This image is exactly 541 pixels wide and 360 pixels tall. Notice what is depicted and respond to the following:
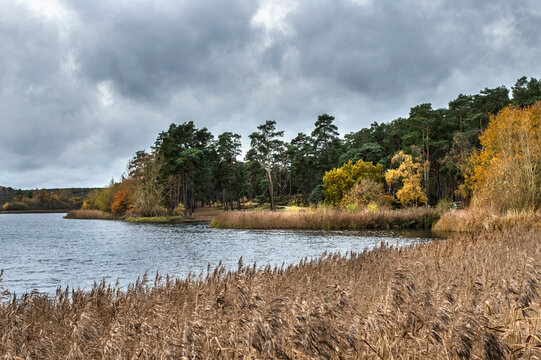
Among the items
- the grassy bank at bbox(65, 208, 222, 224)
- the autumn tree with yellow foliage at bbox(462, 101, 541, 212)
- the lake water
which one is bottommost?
the lake water

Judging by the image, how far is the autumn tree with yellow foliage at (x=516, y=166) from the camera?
23219mm

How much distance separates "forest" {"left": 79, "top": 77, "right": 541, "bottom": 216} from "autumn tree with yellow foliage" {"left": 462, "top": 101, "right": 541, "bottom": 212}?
0.09 meters

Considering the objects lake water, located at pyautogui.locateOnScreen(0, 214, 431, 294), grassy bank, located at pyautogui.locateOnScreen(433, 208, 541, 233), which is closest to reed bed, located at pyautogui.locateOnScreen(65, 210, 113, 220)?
lake water, located at pyautogui.locateOnScreen(0, 214, 431, 294)

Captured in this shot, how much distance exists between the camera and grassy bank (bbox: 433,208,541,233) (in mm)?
19688

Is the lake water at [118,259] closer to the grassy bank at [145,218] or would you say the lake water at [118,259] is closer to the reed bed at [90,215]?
the grassy bank at [145,218]

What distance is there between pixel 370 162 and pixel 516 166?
94.9 ft

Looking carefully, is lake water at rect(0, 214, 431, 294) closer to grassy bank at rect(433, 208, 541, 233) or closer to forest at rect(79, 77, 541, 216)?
grassy bank at rect(433, 208, 541, 233)

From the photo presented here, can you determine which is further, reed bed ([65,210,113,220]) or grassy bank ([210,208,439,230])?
reed bed ([65,210,113,220])

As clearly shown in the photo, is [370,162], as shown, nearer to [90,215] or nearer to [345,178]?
[345,178]

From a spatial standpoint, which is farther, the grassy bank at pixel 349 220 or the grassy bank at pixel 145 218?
the grassy bank at pixel 145 218

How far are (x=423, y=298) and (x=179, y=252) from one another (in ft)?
61.1

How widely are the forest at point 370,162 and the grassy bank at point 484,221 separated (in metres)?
1.57

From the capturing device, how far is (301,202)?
73.8 metres

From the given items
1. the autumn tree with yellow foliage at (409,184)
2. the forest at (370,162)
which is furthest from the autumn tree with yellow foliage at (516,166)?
the autumn tree with yellow foliage at (409,184)
